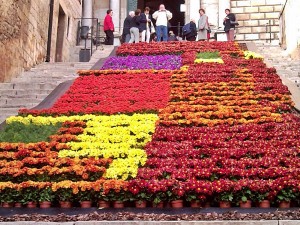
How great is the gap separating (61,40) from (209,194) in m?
18.5

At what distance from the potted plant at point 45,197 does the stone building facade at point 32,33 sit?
9.98 metres

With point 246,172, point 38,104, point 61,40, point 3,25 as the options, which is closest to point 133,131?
point 246,172

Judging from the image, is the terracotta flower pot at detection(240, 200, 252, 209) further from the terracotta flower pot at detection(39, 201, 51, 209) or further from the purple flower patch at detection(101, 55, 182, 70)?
the purple flower patch at detection(101, 55, 182, 70)

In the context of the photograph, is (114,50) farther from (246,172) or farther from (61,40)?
(246,172)

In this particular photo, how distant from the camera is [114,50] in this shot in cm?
2267

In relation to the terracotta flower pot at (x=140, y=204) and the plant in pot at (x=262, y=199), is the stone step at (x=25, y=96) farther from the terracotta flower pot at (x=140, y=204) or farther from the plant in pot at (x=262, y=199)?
the plant in pot at (x=262, y=199)

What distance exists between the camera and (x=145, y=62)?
19328 mm

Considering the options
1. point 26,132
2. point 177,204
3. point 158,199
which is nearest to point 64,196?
point 158,199

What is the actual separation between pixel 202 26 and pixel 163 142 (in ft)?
49.5

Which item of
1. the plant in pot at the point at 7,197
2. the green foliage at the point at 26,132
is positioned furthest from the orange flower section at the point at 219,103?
the plant in pot at the point at 7,197

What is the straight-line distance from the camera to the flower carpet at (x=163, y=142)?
795 cm

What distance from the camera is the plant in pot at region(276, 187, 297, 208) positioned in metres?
7.68

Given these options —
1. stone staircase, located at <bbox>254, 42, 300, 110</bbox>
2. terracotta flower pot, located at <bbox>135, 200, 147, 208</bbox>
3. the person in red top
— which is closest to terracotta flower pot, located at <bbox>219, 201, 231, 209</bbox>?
terracotta flower pot, located at <bbox>135, 200, 147, 208</bbox>

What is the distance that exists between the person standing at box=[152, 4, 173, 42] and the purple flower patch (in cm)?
417
